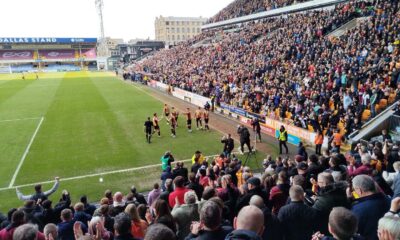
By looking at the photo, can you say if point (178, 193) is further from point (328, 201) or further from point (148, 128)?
point (148, 128)

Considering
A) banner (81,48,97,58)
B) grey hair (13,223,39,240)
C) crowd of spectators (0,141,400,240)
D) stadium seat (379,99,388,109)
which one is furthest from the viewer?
banner (81,48,97,58)

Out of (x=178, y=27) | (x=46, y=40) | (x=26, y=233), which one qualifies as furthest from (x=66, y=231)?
(x=178, y=27)

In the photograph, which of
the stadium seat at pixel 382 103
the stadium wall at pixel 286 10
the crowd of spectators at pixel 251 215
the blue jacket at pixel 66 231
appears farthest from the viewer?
the stadium wall at pixel 286 10

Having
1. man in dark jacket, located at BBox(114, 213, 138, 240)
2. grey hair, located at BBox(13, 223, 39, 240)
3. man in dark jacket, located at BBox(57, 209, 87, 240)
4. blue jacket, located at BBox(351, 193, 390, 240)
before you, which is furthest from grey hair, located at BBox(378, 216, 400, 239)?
man in dark jacket, located at BBox(57, 209, 87, 240)

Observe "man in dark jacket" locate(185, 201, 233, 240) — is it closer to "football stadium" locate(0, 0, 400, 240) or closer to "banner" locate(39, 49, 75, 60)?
"football stadium" locate(0, 0, 400, 240)

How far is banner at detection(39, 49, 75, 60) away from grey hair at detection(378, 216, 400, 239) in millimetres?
114107

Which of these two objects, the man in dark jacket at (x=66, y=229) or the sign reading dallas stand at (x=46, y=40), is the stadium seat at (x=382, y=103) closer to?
the man in dark jacket at (x=66, y=229)

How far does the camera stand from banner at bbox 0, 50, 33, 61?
98.9m

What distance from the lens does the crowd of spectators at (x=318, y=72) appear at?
1678 cm

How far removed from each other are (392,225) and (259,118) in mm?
18992

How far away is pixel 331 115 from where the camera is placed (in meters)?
16.8

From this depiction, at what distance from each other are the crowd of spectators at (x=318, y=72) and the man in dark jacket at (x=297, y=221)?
12653mm

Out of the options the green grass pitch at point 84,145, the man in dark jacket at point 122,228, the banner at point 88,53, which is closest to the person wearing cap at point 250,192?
the man in dark jacket at point 122,228

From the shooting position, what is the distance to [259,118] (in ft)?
72.0
